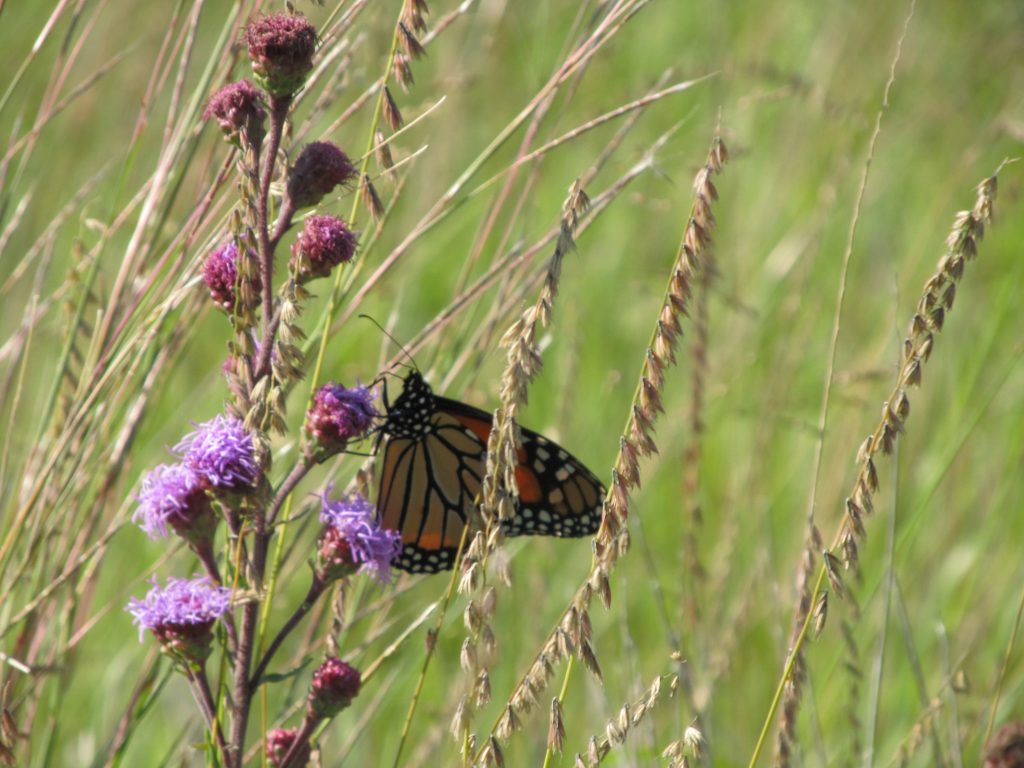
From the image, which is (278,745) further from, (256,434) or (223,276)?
(223,276)

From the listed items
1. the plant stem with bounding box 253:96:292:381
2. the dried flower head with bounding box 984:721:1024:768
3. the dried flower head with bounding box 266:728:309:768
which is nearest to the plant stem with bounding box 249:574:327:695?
the dried flower head with bounding box 266:728:309:768

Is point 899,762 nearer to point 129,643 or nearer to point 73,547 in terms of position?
point 73,547

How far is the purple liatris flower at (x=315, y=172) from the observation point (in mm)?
1484

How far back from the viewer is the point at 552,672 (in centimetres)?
132

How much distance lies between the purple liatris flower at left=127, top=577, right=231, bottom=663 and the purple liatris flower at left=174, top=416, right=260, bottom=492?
149mm

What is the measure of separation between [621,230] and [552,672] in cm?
295

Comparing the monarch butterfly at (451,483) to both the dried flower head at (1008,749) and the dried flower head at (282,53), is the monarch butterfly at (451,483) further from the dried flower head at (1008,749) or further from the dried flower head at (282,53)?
the dried flower head at (1008,749)

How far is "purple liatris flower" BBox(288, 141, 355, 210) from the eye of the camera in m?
1.48

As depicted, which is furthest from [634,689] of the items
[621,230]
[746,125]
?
[746,125]

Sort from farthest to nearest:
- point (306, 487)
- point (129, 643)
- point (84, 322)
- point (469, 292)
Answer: point (306, 487) < point (129, 643) < point (84, 322) < point (469, 292)

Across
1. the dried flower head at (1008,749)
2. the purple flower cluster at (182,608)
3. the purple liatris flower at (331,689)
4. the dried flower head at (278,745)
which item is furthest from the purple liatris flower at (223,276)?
the dried flower head at (1008,749)

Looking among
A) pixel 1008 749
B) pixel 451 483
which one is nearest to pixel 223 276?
pixel 451 483

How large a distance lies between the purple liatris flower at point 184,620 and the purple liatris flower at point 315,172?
1.76 ft

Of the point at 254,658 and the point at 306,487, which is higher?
the point at 306,487
